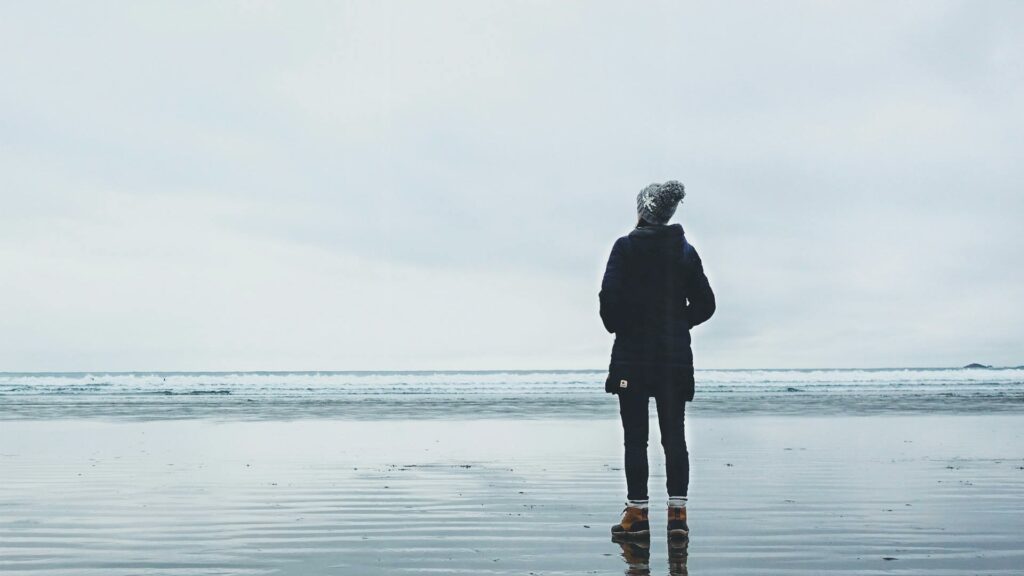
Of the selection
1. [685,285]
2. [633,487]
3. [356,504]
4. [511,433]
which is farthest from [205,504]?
[511,433]

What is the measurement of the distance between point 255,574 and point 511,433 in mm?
10654

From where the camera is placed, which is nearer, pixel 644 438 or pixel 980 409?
pixel 644 438

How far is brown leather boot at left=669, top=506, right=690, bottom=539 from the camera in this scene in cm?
525

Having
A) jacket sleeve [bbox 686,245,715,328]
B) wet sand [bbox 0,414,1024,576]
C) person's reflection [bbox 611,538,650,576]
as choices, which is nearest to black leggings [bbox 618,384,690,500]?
person's reflection [bbox 611,538,650,576]

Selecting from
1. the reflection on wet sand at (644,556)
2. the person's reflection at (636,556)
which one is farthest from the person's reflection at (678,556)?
the person's reflection at (636,556)

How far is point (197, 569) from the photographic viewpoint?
4.57 meters

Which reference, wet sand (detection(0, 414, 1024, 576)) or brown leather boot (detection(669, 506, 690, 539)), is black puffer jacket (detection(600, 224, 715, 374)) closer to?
brown leather boot (detection(669, 506, 690, 539))

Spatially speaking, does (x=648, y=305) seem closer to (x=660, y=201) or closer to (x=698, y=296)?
(x=698, y=296)

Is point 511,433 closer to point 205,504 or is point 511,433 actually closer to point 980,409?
point 205,504

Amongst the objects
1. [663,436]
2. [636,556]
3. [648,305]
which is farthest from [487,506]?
[648,305]

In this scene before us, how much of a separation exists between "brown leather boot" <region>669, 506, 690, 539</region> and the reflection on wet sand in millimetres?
41

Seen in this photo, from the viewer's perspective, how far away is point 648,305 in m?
5.41

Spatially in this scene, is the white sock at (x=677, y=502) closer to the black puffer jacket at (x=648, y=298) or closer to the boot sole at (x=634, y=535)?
the boot sole at (x=634, y=535)

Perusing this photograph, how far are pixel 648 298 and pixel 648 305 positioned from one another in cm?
4
